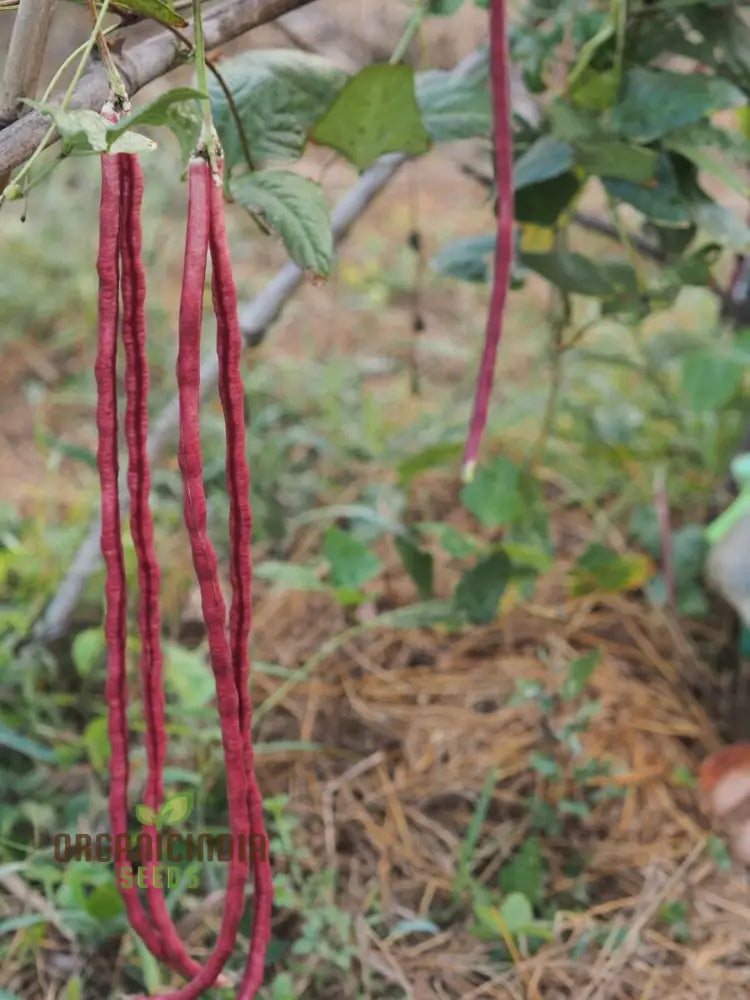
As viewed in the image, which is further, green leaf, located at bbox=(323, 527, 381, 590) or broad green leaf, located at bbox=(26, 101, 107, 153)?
green leaf, located at bbox=(323, 527, 381, 590)

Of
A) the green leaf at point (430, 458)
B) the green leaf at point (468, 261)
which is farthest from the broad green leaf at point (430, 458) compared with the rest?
the green leaf at point (468, 261)

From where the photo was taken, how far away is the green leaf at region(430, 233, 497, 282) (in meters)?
1.16

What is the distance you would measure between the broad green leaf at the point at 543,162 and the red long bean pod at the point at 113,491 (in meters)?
0.45

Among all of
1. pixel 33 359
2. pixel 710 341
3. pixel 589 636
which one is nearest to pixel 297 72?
pixel 710 341

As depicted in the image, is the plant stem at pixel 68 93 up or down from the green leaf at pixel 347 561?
up

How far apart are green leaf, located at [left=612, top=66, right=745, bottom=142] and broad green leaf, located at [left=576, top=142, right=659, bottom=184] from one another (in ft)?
0.09

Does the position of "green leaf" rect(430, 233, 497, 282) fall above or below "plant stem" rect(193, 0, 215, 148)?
below

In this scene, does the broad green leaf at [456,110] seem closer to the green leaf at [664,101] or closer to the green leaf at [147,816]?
the green leaf at [664,101]

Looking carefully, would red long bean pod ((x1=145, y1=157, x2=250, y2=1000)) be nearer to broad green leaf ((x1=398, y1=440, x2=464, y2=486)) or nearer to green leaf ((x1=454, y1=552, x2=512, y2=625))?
green leaf ((x1=454, y1=552, x2=512, y2=625))

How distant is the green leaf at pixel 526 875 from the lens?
105 centimetres

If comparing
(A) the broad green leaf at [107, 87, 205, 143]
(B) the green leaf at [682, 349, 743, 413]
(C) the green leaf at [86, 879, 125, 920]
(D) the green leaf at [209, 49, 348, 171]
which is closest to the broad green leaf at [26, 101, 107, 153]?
(A) the broad green leaf at [107, 87, 205, 143]

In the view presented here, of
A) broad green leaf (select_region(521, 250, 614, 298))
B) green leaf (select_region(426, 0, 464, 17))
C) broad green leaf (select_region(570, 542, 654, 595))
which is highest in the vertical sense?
green leaf (select_region(426, 0, 464, 17))

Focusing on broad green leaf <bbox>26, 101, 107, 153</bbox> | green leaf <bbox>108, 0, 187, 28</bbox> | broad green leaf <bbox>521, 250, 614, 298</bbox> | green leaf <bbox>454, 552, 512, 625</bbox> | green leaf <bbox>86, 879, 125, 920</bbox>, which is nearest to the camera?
broad green leaf <bbox>26, 101, 107, 153</bbox>

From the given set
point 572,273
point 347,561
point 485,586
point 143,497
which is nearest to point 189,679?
point 347,561
